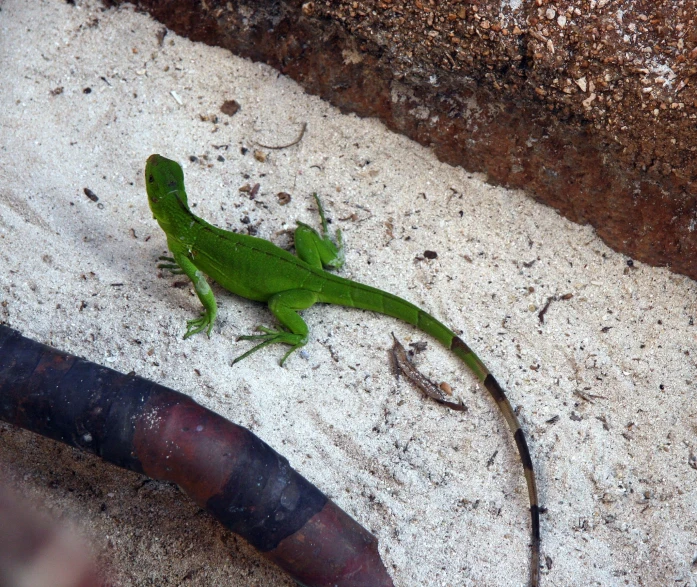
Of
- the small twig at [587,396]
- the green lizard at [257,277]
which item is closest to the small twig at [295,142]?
the green lizard at [257,277]

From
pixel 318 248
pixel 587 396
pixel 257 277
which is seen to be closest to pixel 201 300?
pixel 257 277

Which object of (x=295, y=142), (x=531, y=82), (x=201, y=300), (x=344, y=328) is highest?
(x=531, y=82)

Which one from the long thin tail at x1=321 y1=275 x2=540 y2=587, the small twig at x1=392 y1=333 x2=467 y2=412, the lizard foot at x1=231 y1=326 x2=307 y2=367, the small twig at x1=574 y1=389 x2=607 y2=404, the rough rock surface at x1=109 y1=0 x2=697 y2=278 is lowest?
the lizard foot at x1=231 y1=326 x2=307 y2=367

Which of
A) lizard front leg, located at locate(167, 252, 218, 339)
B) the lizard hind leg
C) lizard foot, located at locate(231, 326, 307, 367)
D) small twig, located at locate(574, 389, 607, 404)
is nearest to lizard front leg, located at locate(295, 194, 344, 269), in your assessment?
the lizard hind leg

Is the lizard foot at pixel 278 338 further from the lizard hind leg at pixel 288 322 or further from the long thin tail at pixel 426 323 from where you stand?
the long thin tail at pixel 426 323

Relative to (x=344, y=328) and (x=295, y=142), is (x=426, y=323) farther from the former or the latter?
(x=295, y=142)

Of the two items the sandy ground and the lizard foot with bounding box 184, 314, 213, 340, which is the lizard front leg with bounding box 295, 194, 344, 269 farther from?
the lizard foot with bounding box 184, 314, 213, 340
